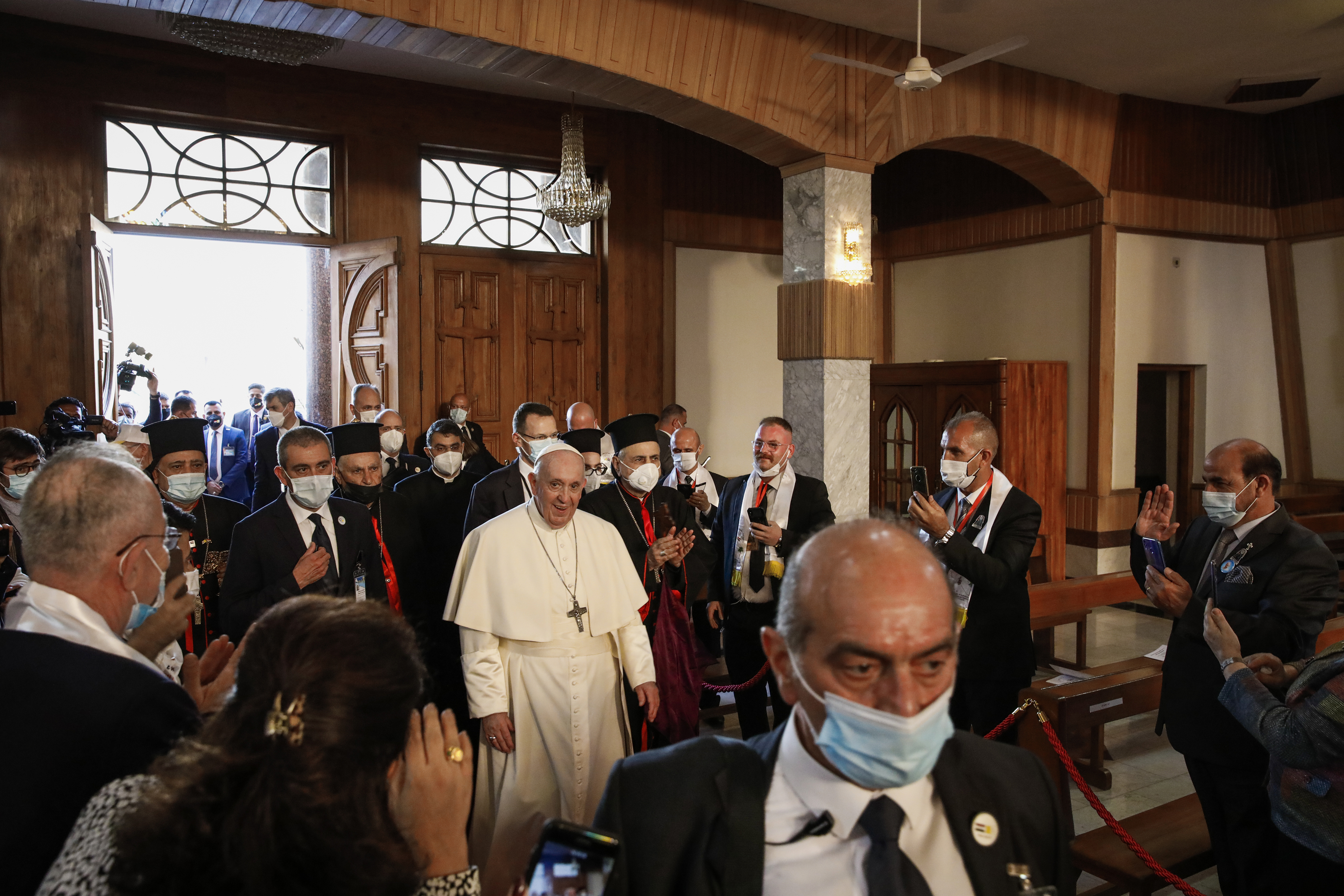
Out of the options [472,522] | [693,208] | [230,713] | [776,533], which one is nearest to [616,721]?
[776,533]

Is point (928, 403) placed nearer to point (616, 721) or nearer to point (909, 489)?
point (909, 489)

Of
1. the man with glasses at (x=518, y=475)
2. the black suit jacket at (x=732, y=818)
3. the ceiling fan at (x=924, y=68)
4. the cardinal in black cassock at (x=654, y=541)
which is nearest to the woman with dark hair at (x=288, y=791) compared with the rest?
the black suit jacket at (x=732, y=818)

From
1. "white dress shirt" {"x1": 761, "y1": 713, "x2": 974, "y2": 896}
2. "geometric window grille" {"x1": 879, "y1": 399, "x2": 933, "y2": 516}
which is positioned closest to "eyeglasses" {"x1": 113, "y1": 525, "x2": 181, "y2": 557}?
"white dress shirt" {"x1": 761, "y1": 713, "x2": 974, "y2": 896}

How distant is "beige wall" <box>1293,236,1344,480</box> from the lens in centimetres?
1048

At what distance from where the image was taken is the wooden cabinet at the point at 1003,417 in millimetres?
9906

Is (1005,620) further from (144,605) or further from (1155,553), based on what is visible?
(144,605)

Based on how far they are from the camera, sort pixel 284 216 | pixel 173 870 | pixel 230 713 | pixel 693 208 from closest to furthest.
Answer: pixel 173 870 → pixel 230 713 → pixel 284 216 → pixel 693 208

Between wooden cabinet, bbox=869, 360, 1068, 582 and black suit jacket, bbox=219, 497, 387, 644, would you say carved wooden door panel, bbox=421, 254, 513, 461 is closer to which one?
wooden cabinet, bbox=869, 360, 1068, 582

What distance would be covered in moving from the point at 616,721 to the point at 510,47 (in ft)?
15.7

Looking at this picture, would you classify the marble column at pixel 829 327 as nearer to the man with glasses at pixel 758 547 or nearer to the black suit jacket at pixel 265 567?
the man with glasses at pixel 758 547

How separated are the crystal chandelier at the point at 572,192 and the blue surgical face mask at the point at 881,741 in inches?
315

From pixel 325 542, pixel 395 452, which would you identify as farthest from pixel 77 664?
pixel 395 452

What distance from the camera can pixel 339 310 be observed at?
9.67 meters

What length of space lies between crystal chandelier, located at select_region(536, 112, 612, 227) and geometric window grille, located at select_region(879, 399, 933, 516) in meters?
4.20
